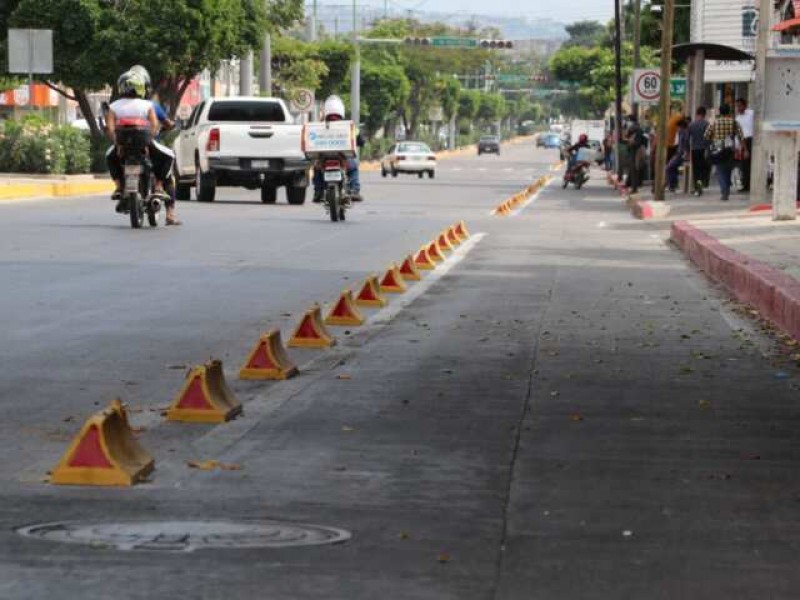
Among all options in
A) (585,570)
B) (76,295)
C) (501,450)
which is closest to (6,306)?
(76,295)

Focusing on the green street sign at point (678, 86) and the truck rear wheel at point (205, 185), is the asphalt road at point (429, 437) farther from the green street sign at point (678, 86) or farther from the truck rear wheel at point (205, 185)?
the green street sign at point (678, 86)

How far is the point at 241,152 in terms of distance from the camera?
36781mm

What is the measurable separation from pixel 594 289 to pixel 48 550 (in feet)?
40.5

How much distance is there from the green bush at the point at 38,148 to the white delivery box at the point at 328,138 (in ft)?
61.1

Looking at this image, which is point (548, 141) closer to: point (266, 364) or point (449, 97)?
point (449, 97)

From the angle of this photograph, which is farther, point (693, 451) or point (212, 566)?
point (693, 451)

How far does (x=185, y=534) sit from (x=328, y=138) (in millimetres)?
22732

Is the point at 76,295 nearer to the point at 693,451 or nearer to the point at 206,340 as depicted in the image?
the point at 206,340

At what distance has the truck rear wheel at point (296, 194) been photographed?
123ft

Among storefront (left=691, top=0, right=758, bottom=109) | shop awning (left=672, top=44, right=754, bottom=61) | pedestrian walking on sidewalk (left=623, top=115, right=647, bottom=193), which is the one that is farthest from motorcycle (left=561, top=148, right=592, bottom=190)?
shop awning (left=672, top=44, right=754, bottom=61)

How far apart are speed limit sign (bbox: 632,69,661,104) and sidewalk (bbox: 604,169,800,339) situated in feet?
38.2

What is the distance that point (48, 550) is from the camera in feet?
20.5

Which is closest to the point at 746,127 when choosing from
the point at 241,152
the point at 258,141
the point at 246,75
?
the point at 258,141

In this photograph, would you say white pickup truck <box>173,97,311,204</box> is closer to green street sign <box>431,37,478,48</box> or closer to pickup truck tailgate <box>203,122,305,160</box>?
pickup truck tailgate <box>203,122,305,160</box>
